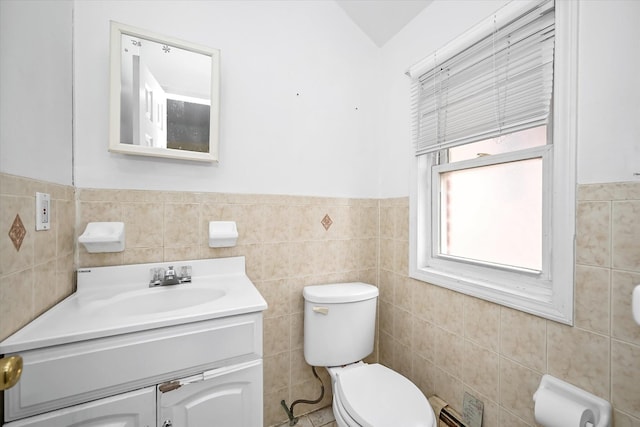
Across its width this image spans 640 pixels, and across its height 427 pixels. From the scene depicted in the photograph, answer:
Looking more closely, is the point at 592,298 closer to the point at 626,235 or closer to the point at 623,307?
the point at 623,307

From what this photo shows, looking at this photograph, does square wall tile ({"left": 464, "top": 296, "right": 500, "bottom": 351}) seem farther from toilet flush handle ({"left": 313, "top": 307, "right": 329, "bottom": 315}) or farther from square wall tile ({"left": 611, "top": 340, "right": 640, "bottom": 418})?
toilet flush handle ({"left": 313, "top": 307, "right": 329, "bottom": 315})

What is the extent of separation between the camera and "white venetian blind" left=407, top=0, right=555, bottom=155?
3.04 feet

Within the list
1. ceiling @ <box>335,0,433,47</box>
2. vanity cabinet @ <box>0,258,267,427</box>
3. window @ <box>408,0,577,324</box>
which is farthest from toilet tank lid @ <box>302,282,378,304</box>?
ceiling @ <box>335,0,433,47</box>

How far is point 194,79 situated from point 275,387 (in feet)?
5.35

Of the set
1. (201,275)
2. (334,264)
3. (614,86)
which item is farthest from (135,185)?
(614,86)

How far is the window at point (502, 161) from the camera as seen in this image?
87 cm

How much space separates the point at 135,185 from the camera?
116cm

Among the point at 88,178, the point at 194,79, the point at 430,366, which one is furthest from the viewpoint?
the point at 430,366

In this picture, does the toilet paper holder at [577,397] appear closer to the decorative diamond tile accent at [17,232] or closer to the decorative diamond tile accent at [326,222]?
the decorative diamond tile accent at [326,222]

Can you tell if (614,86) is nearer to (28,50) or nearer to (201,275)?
(201,275)

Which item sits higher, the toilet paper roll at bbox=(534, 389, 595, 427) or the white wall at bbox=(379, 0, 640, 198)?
the white wall at bbox=(379, 0, 640, 198)

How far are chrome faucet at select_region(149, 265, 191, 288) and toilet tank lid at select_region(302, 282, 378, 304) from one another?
1.95 feet

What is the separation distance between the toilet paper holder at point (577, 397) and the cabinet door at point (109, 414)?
4.10 feet

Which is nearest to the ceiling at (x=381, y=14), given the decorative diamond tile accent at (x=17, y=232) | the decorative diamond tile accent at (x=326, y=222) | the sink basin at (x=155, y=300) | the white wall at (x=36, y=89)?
the decorative diamond tile accent at (x=326, y=222)
